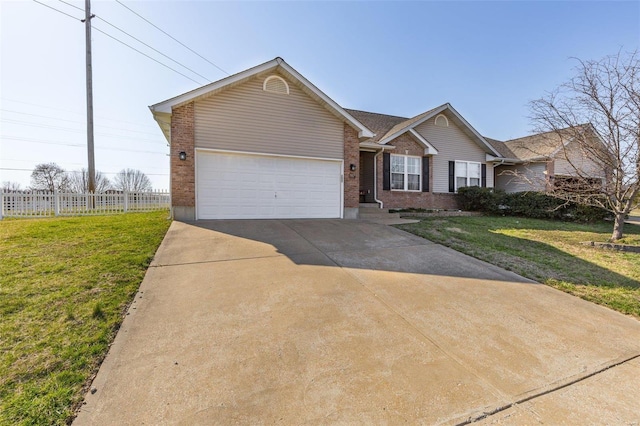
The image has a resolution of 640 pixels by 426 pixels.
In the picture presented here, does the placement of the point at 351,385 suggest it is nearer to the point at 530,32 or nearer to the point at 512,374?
the point at 512,374

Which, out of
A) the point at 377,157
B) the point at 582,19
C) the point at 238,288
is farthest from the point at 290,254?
the point at 582,19

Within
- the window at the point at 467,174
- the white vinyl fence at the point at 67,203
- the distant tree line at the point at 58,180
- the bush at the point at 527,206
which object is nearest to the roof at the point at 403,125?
the window at the point at 467,174

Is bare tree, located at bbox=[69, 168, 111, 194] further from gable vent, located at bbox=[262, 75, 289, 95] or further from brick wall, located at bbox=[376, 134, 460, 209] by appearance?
brick wall, located at bbox=[376, 134, 460, 209]

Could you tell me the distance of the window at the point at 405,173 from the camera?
44.1 ft

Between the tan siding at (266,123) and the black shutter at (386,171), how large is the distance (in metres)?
3.50

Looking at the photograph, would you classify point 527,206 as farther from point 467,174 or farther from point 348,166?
point 348,166

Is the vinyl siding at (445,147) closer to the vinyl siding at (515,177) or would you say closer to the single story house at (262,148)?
the vinyl siding at (515,177)

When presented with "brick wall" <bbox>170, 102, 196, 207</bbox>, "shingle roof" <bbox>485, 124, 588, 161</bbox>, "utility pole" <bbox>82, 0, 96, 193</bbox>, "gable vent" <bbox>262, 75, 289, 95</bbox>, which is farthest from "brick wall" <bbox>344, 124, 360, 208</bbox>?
"utility pole" <bbox>82, 0, 96, 193</bbox>

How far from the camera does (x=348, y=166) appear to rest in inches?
416

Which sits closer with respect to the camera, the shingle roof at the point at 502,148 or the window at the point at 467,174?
the window at the point at 467,174

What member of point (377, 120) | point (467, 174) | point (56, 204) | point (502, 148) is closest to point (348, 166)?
point (377, 120)

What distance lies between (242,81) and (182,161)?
327 cm

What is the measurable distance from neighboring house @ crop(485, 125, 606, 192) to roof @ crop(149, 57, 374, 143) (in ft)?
21.1

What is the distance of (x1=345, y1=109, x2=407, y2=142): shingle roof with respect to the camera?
14.6 metres
